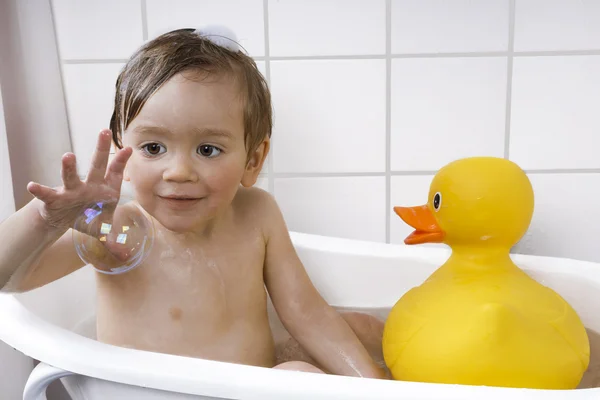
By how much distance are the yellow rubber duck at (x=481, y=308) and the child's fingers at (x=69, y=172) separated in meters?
0.48

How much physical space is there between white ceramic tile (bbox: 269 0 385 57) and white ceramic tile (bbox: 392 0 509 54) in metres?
0.04

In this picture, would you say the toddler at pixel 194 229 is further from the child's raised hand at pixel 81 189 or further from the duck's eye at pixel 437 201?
the duck's eye at pixel 437 201

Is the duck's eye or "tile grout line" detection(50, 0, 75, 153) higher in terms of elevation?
"tile grout line" detection(50, 0, 75, 153)

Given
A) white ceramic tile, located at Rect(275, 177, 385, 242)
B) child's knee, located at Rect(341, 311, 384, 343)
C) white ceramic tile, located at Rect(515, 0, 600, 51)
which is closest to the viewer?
child's knee, located at Rect(341, 311, 384, 343)

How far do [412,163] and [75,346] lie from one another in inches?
32.6

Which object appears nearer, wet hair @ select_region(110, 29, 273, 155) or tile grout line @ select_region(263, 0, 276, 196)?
wet hair @ select_region(110, 29, 273, 155)

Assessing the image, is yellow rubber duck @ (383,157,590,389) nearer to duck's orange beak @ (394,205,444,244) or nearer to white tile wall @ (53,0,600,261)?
duck's orange beak @ (394,205,444,244)

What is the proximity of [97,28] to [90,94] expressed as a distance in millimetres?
136

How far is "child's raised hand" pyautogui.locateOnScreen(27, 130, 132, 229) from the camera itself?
634mm

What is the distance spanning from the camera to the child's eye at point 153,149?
0.80 m

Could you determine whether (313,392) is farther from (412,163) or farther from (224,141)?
(412,163)

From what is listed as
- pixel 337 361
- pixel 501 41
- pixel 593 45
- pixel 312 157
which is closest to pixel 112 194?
pixel 337 361

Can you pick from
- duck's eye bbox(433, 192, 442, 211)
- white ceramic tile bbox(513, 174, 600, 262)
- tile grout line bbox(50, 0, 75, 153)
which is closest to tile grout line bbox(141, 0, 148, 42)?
tile grout line bbox(50, 0, 75, 153)

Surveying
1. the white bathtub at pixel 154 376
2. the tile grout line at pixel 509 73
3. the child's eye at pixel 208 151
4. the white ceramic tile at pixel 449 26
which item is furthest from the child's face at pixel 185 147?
the tile grout line at pixel 509 73
